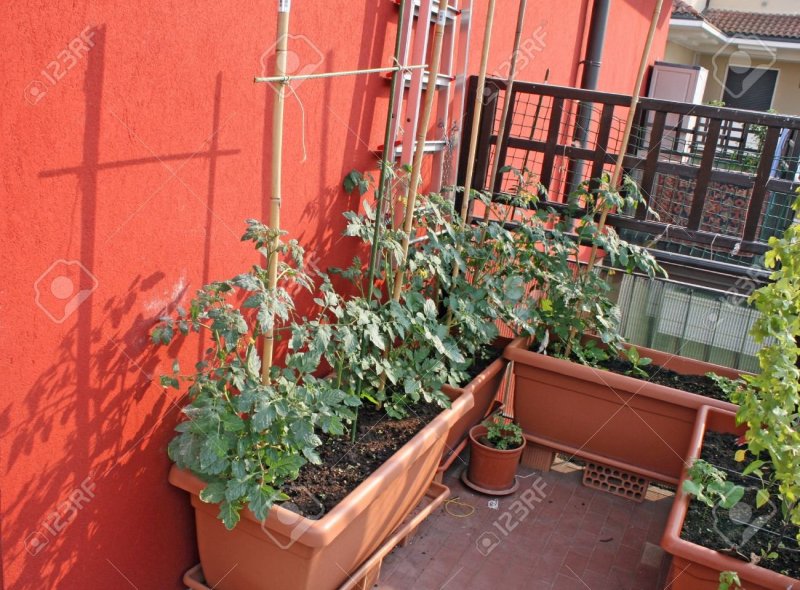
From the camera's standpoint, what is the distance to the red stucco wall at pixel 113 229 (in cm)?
210

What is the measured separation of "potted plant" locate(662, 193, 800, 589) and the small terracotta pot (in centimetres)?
99

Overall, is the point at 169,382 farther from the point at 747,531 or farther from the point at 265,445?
the point at 747,531

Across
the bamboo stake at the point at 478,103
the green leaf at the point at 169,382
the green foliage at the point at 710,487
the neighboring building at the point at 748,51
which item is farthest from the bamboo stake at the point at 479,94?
the neighboring building at the point at 748,51

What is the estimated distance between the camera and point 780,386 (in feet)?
10.1

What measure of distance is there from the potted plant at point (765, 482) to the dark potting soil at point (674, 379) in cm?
93

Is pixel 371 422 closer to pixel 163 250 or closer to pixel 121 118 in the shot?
pixel 163 250

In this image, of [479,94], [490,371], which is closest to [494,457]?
[490,371]

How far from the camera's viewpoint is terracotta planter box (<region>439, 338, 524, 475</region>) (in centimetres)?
402

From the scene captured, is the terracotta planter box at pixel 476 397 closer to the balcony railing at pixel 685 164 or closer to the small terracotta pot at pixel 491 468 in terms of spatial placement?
the small terracotta pot at pixel 491 468

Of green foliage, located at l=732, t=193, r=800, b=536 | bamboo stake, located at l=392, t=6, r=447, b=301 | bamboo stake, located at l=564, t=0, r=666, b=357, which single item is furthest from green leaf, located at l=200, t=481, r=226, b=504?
bamboo stake, located at l=564, t=0, r=666, b=357

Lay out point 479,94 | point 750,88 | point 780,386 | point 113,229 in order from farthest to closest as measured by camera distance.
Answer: point 750,88, point 479,94, point 780,386, point 113,229

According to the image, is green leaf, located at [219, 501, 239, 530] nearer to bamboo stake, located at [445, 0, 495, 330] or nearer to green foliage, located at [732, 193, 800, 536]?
bamboo stake, located at [445, 0, 495, 330]

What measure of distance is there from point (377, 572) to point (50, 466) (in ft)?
4.99

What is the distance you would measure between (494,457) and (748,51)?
15182 mm
